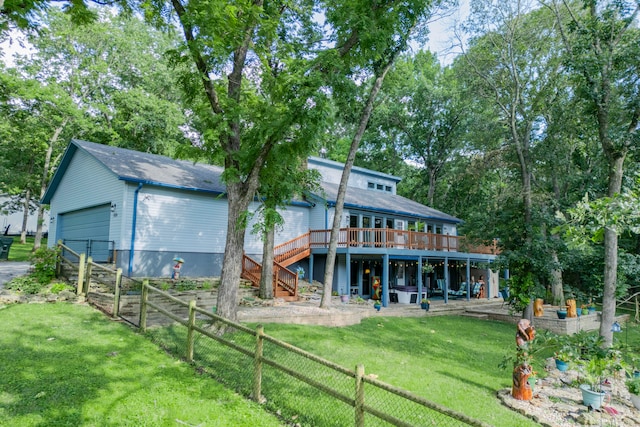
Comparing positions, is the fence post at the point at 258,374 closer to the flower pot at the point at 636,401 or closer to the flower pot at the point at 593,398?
the flower pot at the point at 593,398

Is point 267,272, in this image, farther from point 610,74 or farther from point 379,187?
Answer: point 379,187

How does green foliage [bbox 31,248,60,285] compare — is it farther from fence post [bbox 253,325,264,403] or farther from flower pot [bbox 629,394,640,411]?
flower pot [bbox 629,394,640,411]

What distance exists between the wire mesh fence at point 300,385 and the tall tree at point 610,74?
6.99 m

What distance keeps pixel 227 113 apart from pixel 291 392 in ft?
18.9

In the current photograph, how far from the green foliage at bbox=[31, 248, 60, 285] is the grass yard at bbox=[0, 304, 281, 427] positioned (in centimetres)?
485

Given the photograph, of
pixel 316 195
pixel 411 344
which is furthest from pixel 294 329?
pixel 316 195

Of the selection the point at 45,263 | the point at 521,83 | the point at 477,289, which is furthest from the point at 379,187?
the point at 45,263

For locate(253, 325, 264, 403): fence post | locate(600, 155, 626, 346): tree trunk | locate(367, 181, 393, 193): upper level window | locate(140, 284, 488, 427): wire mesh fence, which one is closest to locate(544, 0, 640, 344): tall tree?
locate(600, 155, 626, 346): tree trunk

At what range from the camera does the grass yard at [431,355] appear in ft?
→ 20.9

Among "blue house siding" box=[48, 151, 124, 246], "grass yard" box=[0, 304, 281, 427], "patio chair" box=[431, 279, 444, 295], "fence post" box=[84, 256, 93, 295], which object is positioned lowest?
"patio chair" box=[431, 279, 444, 295]

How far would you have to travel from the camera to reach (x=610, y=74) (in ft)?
33.7

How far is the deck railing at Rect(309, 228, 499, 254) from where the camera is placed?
17.7m

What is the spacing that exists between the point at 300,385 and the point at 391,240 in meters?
13.3

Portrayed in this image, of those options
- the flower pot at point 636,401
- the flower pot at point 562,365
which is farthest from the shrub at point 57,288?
the flower pot at point 636,401
